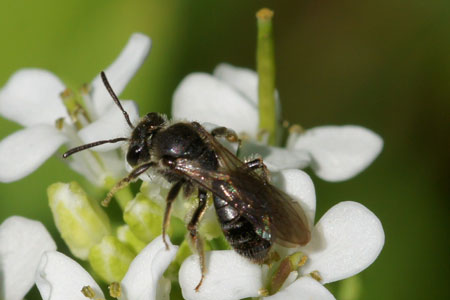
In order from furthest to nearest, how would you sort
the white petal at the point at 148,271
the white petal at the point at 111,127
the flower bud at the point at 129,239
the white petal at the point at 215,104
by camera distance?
the white petal at the point at 215,104
the flower bud at the point at 129,239
the white petal at the point at 111,127
the white petal at the point at 148,271

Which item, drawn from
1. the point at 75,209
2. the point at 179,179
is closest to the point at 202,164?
the point at 179,179

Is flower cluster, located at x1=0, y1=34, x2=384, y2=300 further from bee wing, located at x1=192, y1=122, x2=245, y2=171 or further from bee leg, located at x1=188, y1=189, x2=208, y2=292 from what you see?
bee wing, located at x1=192, y1=122, x2=245, y2=171

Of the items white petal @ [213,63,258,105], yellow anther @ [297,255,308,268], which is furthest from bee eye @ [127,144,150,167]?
white petal @ [213,63,258,105]

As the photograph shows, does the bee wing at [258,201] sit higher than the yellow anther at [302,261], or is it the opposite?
the bee wing at [258,201]

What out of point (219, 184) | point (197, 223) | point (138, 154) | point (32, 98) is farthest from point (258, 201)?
point (32, 98)

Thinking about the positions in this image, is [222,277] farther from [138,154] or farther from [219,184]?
[138,154]

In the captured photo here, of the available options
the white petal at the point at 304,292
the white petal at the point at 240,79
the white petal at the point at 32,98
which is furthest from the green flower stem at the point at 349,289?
the white petal at the point at 32,98

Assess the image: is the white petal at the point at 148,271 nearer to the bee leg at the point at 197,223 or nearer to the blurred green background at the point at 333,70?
the bee leg at the point at 197,223
